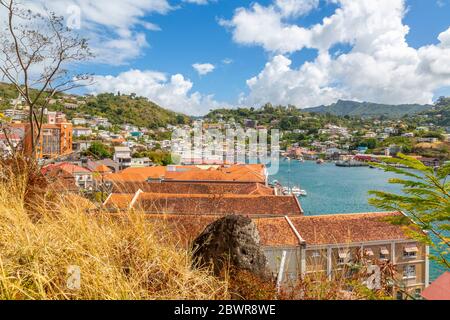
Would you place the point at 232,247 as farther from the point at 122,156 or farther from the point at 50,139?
the point at 122,156

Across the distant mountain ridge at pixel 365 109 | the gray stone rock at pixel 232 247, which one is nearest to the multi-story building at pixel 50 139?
the gray stone rock at pixel 232 247

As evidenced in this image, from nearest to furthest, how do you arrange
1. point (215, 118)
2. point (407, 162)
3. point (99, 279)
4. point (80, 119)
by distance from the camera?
1. point (99, 279)
2. point (407, 162)
3. point (80, 119)
4. point (215, 118)

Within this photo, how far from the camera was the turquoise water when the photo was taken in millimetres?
22141

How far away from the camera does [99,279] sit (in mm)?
1391

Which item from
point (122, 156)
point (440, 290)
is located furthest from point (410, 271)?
point (122, 156)

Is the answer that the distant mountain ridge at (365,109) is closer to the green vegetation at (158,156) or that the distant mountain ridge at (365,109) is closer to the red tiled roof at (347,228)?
the green vegetation at (158,156)

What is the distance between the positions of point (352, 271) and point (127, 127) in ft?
126

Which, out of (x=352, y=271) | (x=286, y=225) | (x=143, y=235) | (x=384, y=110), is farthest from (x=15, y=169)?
(x=384, y=110)

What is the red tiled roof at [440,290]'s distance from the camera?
1166 millimetres

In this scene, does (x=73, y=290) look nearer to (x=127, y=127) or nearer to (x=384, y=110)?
(x=127, y=127)

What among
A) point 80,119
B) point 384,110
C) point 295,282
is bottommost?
point 295,282

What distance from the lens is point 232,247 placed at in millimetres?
2051

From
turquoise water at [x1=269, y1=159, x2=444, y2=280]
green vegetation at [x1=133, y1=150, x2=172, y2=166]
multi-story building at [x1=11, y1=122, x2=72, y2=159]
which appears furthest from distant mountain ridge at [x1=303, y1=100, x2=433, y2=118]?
multi-story building at [x1=11, y1=122, x2=72, y2=159]
